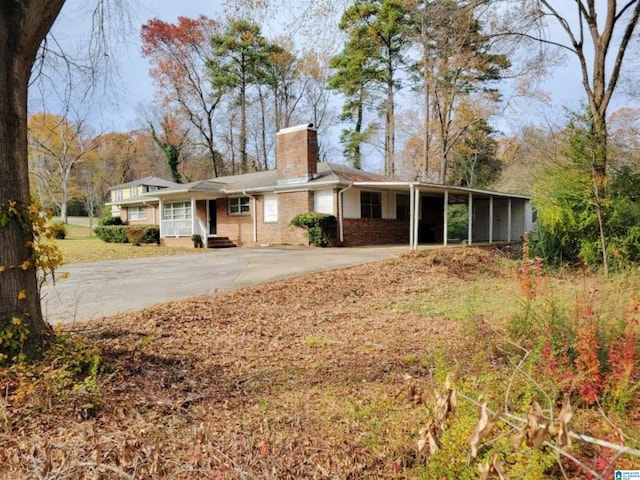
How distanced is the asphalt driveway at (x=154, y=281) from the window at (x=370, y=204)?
574 centimetres

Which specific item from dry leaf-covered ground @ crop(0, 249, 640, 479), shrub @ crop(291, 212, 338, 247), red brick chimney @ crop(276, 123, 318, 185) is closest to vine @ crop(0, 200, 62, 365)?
dry leaf-covered ground @ crop(0, 249, 640, 479)

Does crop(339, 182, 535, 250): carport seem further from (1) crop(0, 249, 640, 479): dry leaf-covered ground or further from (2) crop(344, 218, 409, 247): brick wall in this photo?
(1) crop(0, 249, 640, 479): dry leaf-covered ground

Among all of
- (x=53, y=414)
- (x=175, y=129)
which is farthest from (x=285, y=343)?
(x=175, y=129)

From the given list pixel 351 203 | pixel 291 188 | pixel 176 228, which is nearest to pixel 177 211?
pixel 176 228

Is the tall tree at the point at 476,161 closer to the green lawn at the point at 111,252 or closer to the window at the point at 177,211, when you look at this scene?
the window at the point at 177,211

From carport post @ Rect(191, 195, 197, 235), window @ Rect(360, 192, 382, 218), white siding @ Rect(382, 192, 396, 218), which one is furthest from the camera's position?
carport post @ Rect(191, 195, 197, 235)

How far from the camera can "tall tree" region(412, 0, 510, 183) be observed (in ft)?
52.2

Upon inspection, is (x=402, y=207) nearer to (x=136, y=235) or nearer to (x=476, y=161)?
(x=136, y=235)

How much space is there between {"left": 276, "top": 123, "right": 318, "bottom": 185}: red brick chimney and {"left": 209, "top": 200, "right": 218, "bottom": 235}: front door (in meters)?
5.32

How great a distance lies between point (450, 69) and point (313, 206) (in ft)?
44.2

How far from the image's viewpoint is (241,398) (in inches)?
130

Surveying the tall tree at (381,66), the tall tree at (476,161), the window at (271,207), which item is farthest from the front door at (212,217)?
the tall tree at (476,161)

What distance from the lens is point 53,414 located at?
8.93ft

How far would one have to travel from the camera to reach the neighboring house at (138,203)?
86.5ft
